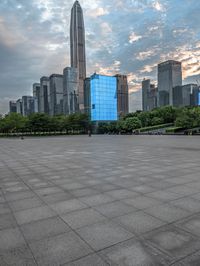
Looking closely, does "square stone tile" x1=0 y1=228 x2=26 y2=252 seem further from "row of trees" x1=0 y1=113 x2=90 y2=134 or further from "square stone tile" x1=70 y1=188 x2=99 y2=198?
"row of trees" x1=0 y1=113 x2=90 y2=134

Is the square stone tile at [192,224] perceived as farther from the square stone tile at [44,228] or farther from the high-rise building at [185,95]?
the high-rise building at [185,95]

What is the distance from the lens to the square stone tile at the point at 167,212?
3814 millimetres

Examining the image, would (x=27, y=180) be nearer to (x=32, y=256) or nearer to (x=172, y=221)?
(x=32, y=256)

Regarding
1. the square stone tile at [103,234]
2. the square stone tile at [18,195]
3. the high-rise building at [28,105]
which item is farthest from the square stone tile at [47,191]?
the high-rise building at [28,105]

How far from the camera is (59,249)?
2893mm

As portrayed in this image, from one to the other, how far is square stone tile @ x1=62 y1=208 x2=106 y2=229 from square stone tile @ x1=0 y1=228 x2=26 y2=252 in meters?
0.82

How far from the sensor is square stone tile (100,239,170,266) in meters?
2.56

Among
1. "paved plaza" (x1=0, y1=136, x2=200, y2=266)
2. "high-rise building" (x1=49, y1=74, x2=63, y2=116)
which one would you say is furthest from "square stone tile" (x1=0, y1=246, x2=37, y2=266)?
"high-rise building" (x1=49, y1=74, x2=63, y2=116)

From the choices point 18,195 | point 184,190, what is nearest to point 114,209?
point 184,190

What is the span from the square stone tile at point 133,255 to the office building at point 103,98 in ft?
222

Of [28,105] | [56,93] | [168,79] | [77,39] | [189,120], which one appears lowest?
[189,120]

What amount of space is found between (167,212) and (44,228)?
2.32 m

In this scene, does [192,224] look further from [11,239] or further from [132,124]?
[132,124]

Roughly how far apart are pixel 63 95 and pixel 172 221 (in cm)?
11425
